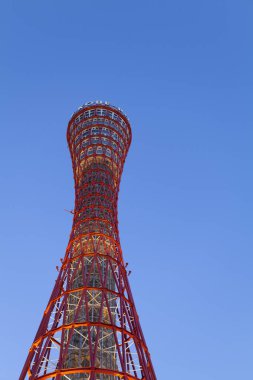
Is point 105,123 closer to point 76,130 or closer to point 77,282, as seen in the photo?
point 76,130

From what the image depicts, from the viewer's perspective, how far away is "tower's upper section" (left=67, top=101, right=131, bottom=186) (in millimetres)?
33228

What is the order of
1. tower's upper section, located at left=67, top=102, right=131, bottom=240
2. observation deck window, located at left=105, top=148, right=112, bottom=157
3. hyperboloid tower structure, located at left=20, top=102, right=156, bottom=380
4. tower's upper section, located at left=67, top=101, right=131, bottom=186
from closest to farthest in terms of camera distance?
hyperboloid tower structure, located at left=20, top=102, right=156, bottom=380, tower's upper section, located at left=67, top=102, right=131, bottom=240, tower's upper section, located at left=67, top=101, right=131, bottom=186, observation deck window, located at left=105, top=148, right=112, bottom=157

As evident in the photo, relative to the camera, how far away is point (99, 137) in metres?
33.5

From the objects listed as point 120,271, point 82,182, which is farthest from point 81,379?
point 82,182

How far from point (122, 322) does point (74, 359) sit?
184 inches

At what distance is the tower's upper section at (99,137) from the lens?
109 feet

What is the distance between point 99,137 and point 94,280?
9.98m

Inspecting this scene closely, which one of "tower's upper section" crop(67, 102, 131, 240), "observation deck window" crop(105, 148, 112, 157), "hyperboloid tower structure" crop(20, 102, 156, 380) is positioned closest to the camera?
"hyperboloid tower structure" crop(20, 102, 156, 380)

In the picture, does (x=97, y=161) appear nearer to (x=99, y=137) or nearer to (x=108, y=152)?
(x=108, y=152)

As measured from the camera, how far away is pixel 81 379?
79.5 feet

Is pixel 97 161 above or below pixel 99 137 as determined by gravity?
below

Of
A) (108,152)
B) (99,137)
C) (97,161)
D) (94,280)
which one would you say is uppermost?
(99,137)

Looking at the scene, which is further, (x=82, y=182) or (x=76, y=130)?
(x=76, y=130)

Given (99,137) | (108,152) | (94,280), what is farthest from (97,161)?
(94,280)
